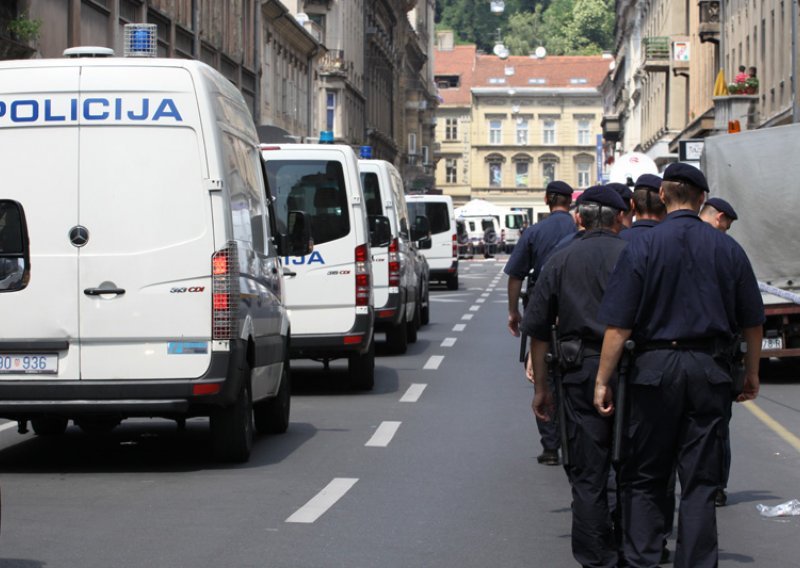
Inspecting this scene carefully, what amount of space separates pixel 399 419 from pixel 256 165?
2745mm

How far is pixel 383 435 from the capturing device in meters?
12.2

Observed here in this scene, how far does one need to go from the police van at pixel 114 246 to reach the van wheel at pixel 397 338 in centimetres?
1027

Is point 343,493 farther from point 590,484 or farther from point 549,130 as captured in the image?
point 549,130

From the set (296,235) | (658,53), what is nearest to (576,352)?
(296,235)

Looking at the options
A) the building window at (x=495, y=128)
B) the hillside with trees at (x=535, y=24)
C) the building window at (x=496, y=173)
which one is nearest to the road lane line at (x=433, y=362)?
the building window at (x=496, y=173)

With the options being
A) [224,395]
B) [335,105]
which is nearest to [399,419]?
[224,395]

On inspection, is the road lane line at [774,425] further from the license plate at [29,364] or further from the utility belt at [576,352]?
the license plate at [29,364]

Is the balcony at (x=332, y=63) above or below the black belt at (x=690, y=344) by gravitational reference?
above

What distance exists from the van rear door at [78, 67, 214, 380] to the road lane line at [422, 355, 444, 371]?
852 cm

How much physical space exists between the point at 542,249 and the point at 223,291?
89.4 inches

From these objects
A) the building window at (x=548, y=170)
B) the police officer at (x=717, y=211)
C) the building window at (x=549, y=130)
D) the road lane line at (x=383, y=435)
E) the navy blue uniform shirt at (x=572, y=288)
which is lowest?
the road lane line at (x=383, y=435)

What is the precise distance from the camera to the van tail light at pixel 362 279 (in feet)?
48.8

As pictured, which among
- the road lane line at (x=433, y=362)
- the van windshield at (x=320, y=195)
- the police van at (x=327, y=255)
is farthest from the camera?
the road lane line at (x=433, y=362)

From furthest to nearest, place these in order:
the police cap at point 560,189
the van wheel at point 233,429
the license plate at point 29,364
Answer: the police cap at point 560,189, the van wheel at point 233,429, the license plate at point 29,364
